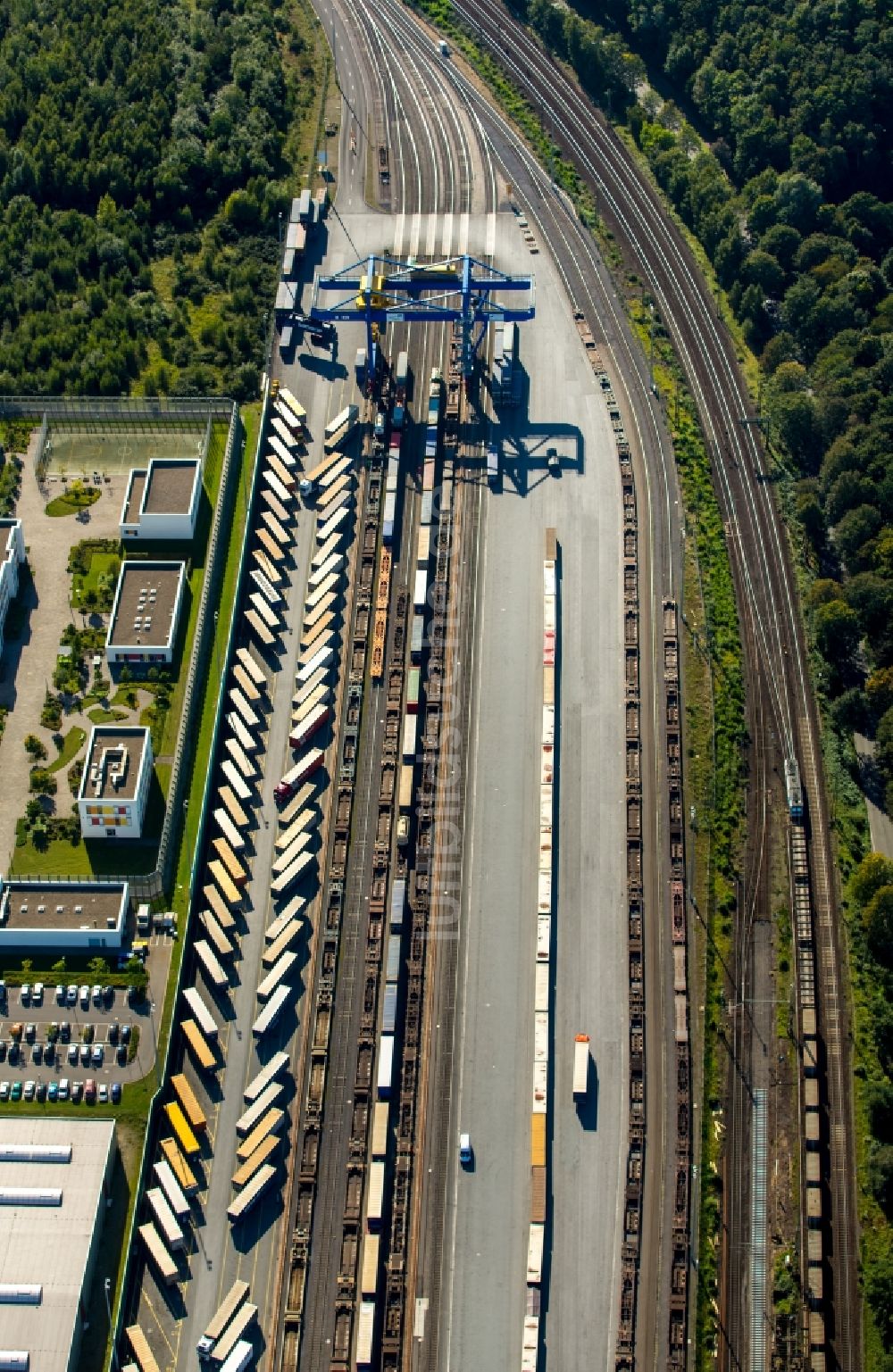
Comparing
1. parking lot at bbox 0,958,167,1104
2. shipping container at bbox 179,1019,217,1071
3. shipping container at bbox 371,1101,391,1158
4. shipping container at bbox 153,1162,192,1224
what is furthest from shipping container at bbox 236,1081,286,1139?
parking lot at bbox 0,958,167,1104

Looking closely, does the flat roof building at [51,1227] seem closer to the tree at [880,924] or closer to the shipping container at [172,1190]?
the shipping container at [172,1190]

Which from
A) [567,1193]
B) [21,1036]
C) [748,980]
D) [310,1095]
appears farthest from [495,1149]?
[21,1036]

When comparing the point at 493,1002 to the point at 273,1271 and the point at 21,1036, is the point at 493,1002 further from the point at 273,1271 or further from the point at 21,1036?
the point at 21,1036

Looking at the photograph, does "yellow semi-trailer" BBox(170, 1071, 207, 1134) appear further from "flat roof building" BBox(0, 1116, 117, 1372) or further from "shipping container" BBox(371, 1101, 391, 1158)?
"shipping container" BBox(371, 1101, 391, 1158)

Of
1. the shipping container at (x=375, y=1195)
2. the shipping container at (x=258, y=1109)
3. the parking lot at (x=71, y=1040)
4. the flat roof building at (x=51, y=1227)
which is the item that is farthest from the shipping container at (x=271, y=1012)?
the shipping container at (x=375, y=1195)

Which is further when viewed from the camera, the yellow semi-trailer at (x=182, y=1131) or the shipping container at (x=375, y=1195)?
the yellow semi-trailer at (x=182, y=1131)

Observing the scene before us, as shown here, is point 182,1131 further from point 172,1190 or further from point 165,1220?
point 165,1220
